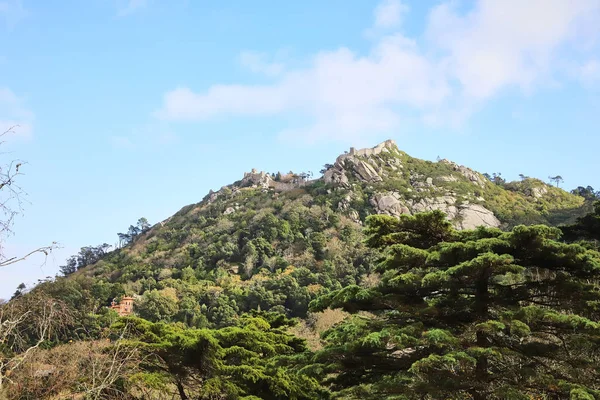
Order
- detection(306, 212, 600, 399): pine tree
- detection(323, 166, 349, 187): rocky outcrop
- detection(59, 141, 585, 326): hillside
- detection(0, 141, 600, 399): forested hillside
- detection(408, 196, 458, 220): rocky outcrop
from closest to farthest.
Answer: detection(0, 141, 600, 399): forested hillside → detection(306, 212, 600, 399): pine tree → detection(59, 141, 585, 326): hillside → detection(408, 196, 458, 220): rocky outcrop → detection(323, 166, 349, 187): rocky outcrop

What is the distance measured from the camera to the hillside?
185 feet

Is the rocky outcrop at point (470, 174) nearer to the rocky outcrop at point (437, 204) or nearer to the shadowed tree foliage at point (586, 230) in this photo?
the rocky outcrop at point (437, 204)

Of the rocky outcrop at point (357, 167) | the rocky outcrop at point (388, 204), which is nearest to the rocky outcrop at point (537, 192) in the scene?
the rocky outcrop at point (357, 167)

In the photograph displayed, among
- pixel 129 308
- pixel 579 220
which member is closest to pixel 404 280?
pixel 579 220

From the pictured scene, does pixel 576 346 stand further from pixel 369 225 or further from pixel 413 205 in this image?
pixel 413 205

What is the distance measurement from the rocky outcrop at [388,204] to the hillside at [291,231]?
172mm

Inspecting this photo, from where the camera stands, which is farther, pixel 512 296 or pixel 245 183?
pixel 245 183

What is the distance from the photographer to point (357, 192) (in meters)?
80.9

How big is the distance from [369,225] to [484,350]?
12.7 ft

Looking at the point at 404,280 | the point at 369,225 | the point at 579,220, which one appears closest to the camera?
the point at 404,280

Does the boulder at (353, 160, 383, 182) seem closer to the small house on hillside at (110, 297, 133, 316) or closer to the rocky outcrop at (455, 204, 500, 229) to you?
the rocky outcrop at (455, 204, 500, 229)

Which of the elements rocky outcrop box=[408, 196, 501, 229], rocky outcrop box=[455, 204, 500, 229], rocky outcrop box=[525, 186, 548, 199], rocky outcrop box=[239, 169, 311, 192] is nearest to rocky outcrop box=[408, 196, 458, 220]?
rocky outcrop box=[408, 196, 501, 229]

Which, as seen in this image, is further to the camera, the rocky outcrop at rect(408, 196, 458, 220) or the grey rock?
the grey rock

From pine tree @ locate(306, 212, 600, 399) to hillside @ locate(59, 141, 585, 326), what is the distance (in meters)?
38.1
